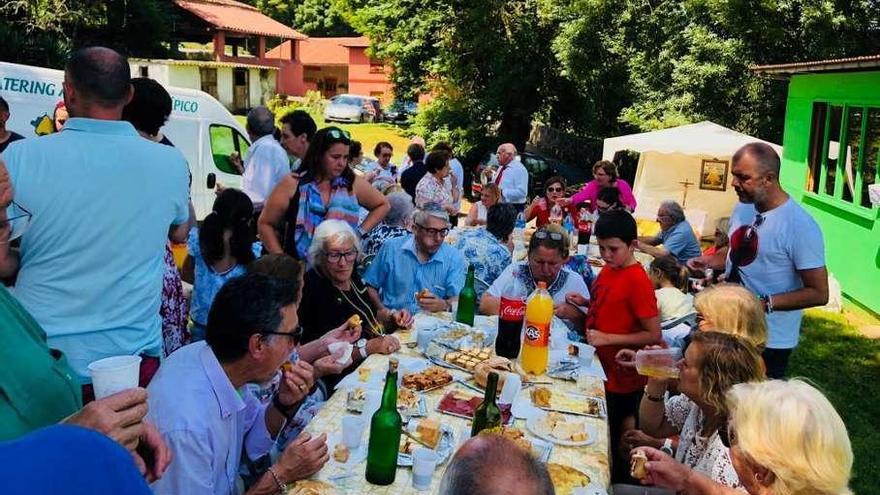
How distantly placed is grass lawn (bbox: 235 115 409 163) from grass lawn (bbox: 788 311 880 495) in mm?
16483

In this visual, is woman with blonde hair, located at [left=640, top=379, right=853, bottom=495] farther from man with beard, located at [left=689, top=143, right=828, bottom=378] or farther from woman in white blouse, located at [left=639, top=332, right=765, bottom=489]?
man with beard, located at [left=689, top=143, right=828, bottom=378]

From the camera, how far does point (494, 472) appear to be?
1259 millimetres

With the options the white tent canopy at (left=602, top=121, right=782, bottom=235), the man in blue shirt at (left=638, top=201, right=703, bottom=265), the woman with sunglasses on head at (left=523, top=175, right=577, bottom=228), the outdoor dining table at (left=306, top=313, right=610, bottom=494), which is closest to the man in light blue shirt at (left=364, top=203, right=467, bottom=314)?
the outdoor dining table at (left=306, top=313, right=610, bottom=494)

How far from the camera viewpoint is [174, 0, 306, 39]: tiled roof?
33.2 m

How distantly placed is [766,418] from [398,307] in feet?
9.33

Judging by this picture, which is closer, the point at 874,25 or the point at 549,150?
the point at 874,25

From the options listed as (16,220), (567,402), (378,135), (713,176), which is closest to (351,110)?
(378,135)

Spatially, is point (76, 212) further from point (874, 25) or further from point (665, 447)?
point (874, 25)

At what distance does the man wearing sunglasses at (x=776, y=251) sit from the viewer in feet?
12.0

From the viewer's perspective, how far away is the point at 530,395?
3.07 m

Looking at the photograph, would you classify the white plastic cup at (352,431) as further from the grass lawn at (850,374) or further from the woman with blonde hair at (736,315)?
the grass lawn at (850,374)

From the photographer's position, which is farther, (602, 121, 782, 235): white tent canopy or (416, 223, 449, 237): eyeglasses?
(602, 121, 782, 235): white tent canopy

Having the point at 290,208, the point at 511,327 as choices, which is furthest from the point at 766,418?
the point at 290,208

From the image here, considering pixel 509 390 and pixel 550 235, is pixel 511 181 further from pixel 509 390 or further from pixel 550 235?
pixel 509 390
